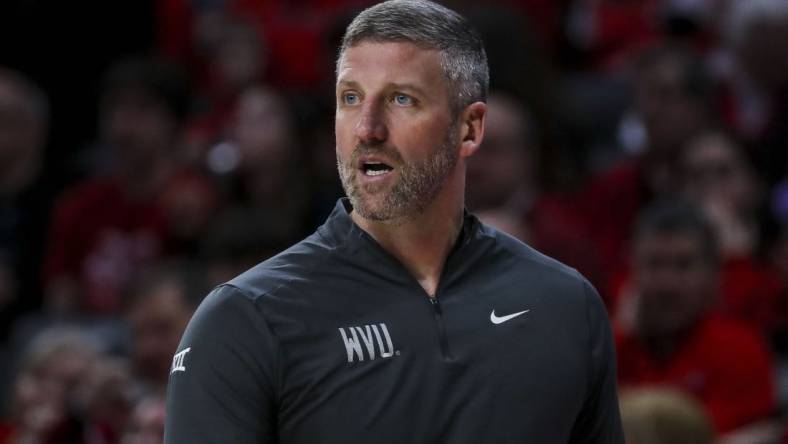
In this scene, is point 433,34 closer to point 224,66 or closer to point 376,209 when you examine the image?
point 376,209

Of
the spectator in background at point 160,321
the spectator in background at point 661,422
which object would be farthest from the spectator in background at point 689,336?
the spectator in background at point 160,321

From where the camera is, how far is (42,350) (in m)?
5.71

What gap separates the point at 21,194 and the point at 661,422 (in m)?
4.58

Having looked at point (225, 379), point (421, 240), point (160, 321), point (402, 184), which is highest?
point (402, 184)

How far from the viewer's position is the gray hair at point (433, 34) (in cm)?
257

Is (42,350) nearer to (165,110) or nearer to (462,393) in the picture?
(165,110)

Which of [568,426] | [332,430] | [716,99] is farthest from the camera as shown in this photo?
[716,99]

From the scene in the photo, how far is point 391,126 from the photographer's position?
8.41ft

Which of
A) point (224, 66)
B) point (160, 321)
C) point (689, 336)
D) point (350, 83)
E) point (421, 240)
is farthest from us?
point (224, 66)

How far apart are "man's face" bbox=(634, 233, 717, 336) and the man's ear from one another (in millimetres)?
2960

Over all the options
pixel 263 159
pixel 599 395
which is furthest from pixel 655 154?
pixel 599 395

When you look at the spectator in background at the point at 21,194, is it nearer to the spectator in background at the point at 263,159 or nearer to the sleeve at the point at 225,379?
the spectator in background at the point at 263,159

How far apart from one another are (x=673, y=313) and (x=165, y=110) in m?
3.36

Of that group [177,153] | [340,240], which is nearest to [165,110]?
[177,153]
